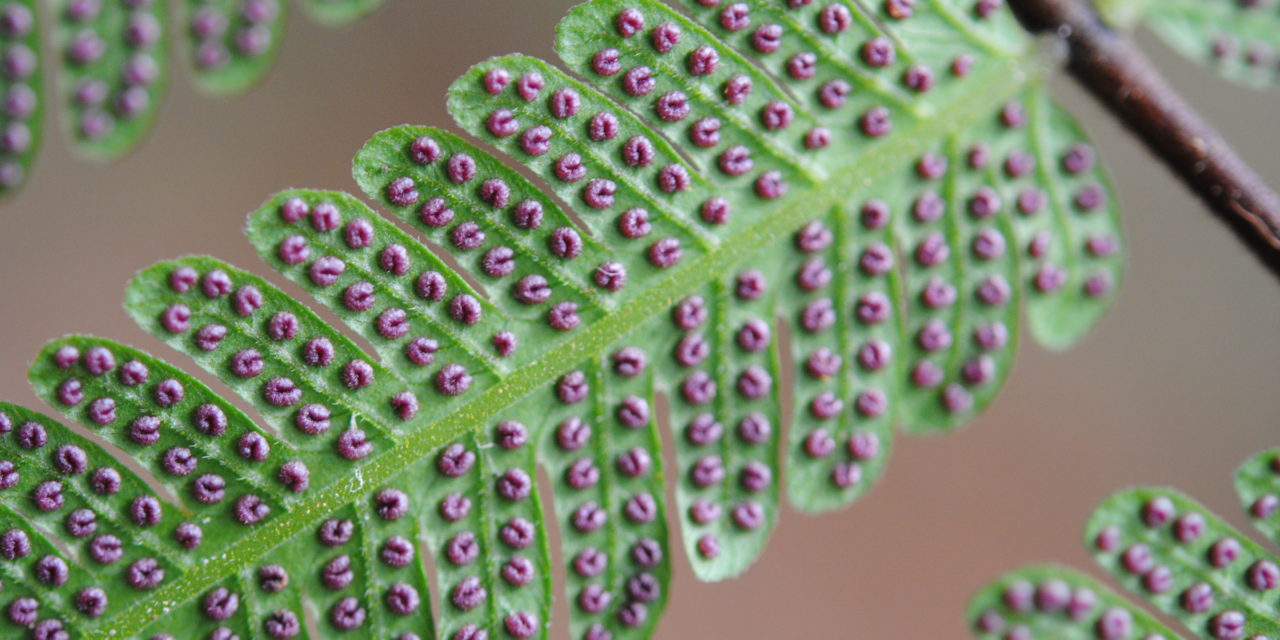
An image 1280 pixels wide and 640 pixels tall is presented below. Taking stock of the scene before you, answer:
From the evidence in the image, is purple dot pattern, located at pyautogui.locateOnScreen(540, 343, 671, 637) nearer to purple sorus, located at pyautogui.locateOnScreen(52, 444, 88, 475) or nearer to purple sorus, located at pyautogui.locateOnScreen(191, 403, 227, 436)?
purple sorus, located at pyautogui.locateOnScreen(191, 403, 227, 436)

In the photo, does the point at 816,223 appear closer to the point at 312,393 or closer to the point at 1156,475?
the point at 312,393

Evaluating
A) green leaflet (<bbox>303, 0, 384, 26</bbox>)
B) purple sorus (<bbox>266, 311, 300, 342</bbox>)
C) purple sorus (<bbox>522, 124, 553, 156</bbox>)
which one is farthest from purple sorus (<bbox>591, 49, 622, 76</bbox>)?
purple sorus (<bbox>266, 311, 300, 342</bbox>)

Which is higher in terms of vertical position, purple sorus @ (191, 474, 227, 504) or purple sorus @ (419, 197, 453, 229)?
purple sorus @ (419, 197, 453, 229)

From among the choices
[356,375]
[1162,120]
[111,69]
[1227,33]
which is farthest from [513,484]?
[1227,33]

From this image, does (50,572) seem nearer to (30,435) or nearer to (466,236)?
(30,435)

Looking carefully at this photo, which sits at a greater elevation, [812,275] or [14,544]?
[812,275]

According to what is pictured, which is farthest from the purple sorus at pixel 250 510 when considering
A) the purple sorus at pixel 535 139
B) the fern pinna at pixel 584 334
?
the purple sorus at pixel 535 139

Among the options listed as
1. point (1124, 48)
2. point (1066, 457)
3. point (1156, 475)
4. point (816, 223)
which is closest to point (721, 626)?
point (1066, 457)
